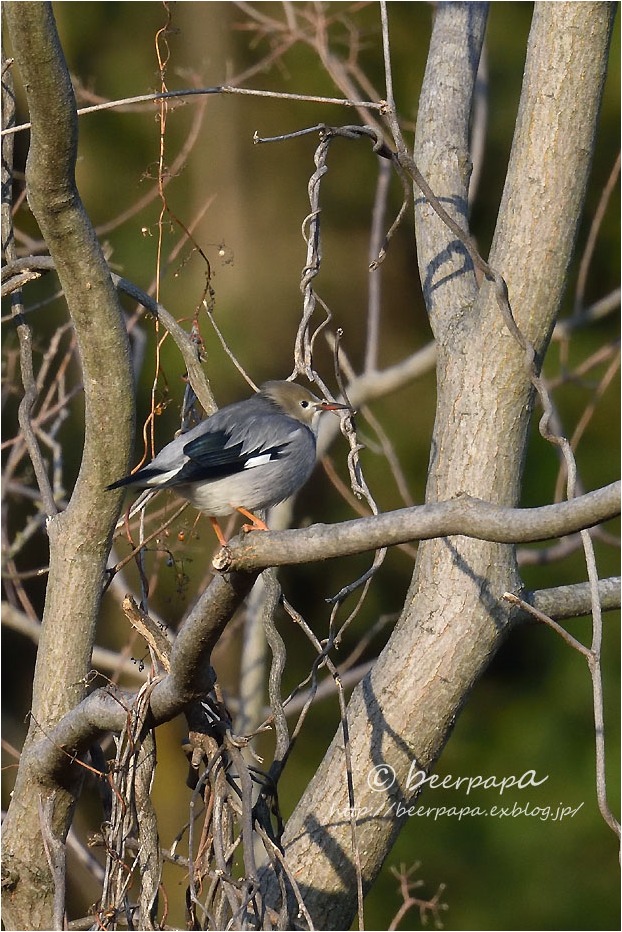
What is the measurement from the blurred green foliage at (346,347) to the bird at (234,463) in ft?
8.56

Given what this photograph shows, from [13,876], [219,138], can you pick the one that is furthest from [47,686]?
[219,138]

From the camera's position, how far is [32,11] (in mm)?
2307

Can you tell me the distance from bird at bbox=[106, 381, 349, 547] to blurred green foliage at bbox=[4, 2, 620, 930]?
8.56 feet

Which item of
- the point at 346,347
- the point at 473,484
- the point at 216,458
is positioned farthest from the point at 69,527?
the point at 346,347

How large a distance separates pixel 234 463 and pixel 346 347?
4329mm

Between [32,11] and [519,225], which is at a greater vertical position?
[32,11]

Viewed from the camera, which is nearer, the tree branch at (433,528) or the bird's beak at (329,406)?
the tree branch at (433,528)

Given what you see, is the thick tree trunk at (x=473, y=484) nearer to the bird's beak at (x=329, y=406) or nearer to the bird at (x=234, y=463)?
the bird's beak at (x=329, y=406)

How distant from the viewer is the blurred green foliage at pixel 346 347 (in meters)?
6.25

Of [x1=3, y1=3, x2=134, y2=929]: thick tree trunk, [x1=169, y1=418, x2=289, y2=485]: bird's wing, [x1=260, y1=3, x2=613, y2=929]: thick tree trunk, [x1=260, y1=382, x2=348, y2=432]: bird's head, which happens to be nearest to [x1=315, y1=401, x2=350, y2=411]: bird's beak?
[x1=260, y1=382, x2=348, y2=432]: bird's head

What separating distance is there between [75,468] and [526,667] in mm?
3138

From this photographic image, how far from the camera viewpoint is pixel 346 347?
7289 mm

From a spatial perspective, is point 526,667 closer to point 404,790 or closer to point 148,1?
point 404,790

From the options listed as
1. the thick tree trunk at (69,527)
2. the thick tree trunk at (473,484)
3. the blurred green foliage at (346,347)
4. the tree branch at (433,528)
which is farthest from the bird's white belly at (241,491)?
the blurred green foliage at (346,347)
